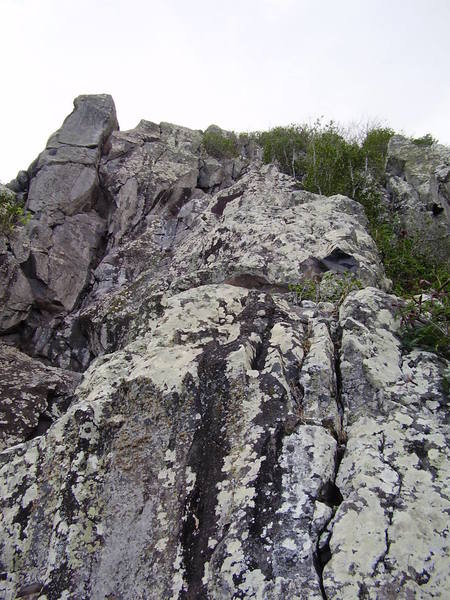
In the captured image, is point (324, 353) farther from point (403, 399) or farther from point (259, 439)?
point (259, 439)

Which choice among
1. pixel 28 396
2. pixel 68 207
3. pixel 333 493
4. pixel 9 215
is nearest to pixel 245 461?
pixel 333 493

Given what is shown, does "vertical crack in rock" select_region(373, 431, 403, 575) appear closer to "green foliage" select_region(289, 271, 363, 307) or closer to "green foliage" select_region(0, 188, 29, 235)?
"green foliage" select_region(289, 271, 363, 307)

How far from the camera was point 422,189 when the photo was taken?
18.1 m

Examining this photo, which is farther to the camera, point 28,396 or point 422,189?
point 422,189

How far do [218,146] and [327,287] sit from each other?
16.3 meters

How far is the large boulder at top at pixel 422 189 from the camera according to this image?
52.8ft

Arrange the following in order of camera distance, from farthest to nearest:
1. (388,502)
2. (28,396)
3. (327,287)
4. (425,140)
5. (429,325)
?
(425,140) → (28,396) → (327,287) → (429,325) → (388,502)

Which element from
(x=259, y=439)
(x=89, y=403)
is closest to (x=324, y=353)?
(x=259, y=439)

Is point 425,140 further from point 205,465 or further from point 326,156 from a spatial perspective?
point 205,465

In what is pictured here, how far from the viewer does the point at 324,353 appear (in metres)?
6.50

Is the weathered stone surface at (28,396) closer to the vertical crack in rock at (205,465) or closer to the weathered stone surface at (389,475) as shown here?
the vertical crack in rock at (205,465)

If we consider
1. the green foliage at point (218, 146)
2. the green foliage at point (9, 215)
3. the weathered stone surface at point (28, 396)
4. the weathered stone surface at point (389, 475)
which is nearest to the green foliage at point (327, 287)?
the weathered stone surface at point (389, 475)

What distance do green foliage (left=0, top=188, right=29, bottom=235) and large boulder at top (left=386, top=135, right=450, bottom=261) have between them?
13.5 m

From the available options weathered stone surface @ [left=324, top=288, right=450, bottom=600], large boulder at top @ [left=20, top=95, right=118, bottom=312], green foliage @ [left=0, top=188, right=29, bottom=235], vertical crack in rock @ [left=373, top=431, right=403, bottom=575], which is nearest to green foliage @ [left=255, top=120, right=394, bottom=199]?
large boulder at top @ [left=20, top=95, right=118, bottom=312]
